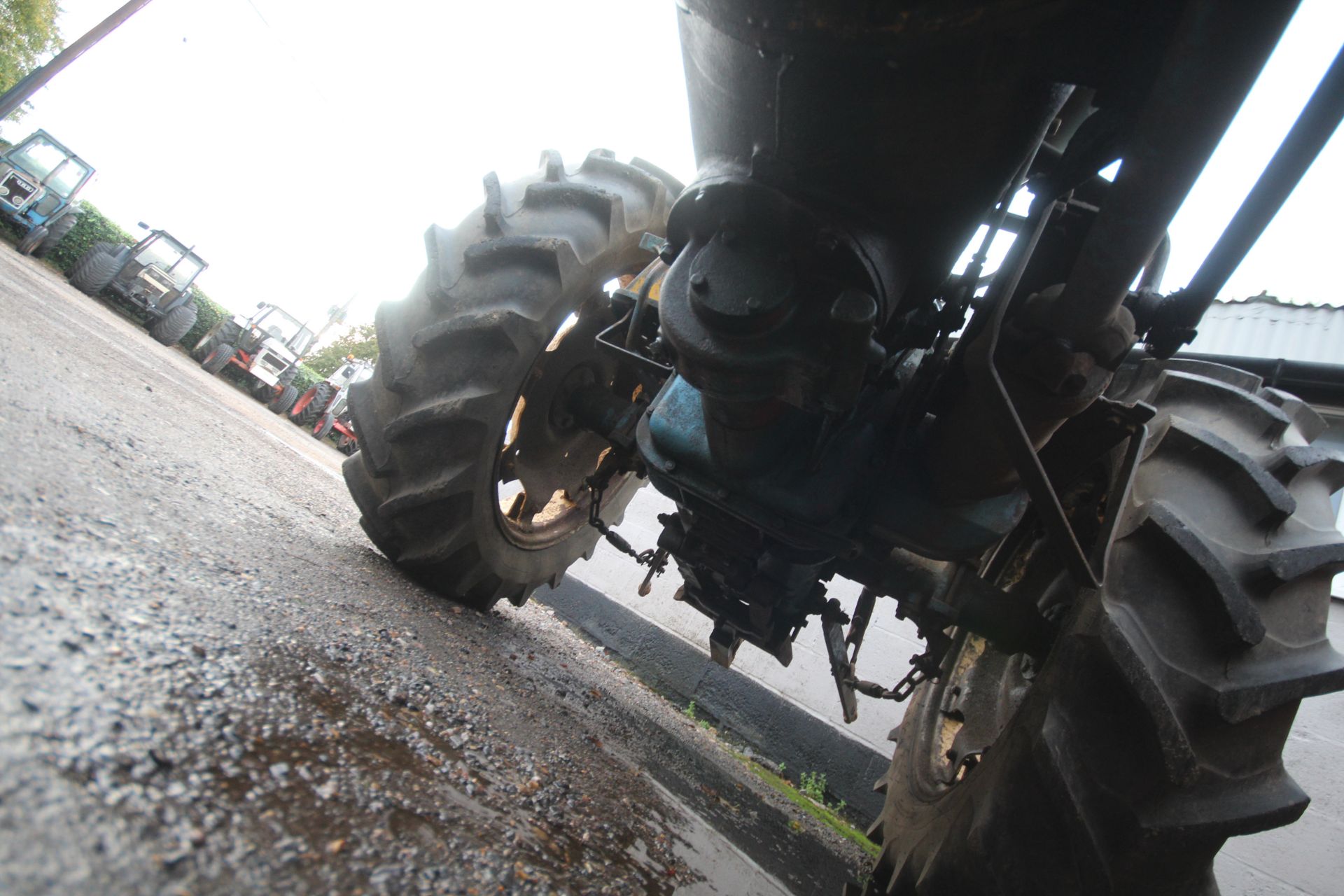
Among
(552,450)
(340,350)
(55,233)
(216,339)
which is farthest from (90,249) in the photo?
(340,350)

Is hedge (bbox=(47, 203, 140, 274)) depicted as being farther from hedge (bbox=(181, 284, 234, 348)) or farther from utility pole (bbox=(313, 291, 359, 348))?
utility pole (bbox=(313, 291, 359, 348))

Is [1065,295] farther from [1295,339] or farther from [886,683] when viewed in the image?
[1295,339]

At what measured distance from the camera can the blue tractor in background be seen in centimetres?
1029

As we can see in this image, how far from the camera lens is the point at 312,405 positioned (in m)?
12.7

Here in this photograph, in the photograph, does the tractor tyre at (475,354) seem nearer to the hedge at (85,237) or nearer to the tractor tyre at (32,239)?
the tractor tyre at (32,239)

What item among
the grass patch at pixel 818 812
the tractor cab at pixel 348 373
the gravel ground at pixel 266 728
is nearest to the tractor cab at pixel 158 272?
the tractor cab at pixel 348 373

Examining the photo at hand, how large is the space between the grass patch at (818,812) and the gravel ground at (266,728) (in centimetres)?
46

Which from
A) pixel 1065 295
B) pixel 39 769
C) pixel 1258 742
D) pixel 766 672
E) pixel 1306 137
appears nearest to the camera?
pixel 39 769

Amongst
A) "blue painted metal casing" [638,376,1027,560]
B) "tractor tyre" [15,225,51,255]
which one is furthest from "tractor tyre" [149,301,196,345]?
"blue painted metal casing" [638,376,1027,560]

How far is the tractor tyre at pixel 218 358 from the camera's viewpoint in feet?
37.1

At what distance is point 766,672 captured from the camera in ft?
12.3

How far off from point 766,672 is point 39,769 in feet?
11.8

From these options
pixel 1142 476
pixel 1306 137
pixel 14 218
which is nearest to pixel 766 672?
pixel 1142 476

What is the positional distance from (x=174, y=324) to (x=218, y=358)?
32.0 inches
